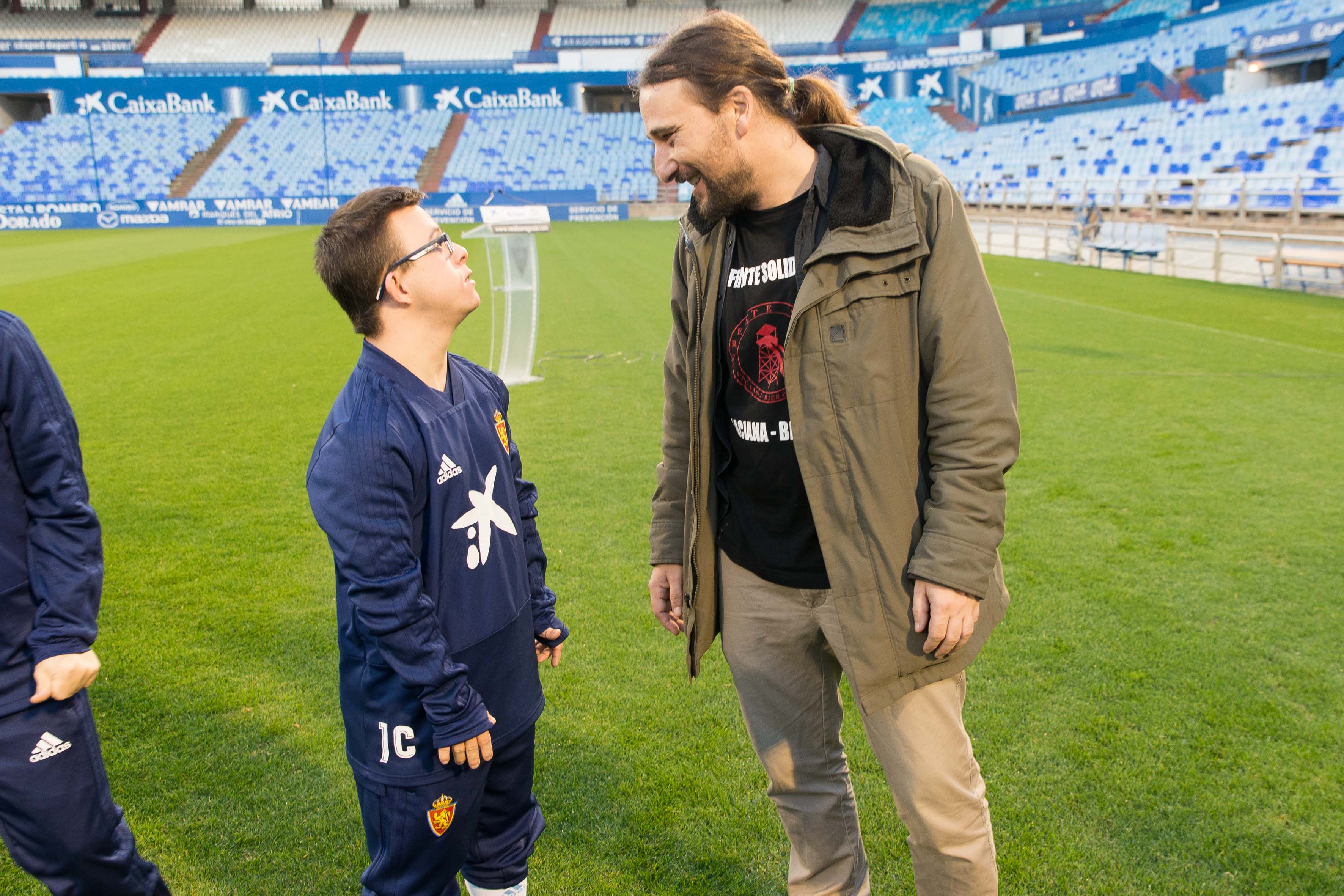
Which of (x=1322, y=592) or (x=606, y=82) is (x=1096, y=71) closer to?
(x=606, y=82)

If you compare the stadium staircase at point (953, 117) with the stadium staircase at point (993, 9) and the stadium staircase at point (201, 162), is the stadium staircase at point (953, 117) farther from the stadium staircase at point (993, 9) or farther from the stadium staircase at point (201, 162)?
the stadium staircase at point (201, 162)

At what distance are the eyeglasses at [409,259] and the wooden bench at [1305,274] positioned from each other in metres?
15.6

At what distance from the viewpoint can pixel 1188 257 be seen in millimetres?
18391

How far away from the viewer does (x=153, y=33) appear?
51688 mm

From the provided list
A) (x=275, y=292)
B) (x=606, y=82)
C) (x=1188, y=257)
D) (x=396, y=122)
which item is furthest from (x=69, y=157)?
(x=1188, y=257)

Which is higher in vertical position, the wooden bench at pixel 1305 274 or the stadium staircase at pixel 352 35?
the stadium staircase at pixel 352 35

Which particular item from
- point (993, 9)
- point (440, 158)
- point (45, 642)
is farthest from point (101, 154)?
point (45, 642)

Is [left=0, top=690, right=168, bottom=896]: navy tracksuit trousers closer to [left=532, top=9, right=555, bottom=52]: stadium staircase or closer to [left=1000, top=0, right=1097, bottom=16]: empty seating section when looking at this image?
[left=1000, top=0, right=1097, bottom=16]: empty seating section

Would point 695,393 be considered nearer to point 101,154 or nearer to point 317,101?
point 101,154

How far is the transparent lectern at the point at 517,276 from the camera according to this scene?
7543 mm

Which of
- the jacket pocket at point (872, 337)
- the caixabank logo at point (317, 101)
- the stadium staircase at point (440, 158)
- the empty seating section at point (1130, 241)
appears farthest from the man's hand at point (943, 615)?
the caixabank logo at point (317, 101)

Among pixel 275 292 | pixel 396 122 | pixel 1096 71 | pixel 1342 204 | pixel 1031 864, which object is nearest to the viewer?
pixel 1031 864

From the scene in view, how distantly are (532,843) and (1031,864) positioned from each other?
1407 millimetres

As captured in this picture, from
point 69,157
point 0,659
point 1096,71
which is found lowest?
point 0,659
